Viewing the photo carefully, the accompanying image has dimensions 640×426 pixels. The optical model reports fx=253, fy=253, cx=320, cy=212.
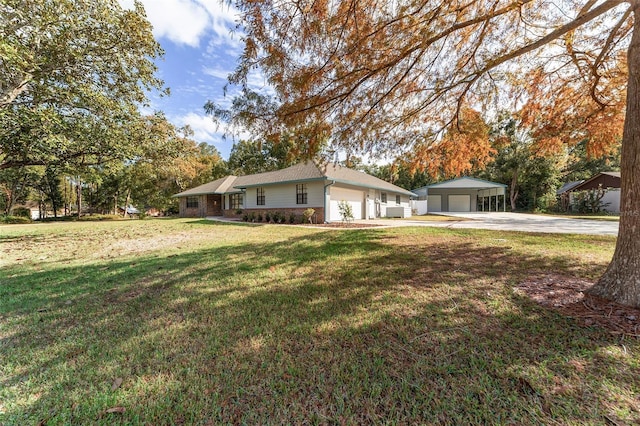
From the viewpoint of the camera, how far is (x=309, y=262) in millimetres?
5609

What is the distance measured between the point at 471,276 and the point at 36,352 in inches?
220

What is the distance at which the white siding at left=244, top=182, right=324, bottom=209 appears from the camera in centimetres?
→ 1586

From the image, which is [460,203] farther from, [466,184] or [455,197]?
[466,184]

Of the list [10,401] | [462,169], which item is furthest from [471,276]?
[10,401]

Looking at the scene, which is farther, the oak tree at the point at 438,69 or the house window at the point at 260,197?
the house window at the point at 260,197

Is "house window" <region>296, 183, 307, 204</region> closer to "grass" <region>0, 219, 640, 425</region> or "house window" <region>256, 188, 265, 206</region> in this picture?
"house window" <region>256, 188, 265, 206</region>

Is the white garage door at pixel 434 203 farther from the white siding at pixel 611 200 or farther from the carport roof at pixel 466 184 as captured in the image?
the white siding at pixel 611 200

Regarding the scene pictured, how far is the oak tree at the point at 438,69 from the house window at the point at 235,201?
18849mm

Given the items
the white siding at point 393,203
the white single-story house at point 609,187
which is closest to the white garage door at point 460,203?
the white siding at point 393,203

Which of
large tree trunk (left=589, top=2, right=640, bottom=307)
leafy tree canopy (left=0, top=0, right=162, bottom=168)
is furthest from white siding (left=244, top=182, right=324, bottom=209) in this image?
large tree trunk (left=589, top=2, right=640, bottom=307)

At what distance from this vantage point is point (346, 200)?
56.7 ft

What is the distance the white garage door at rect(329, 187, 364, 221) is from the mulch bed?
12288 millimetres

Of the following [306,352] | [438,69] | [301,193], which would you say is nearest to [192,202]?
[301,193]

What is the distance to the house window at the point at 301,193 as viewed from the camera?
16609 mm
